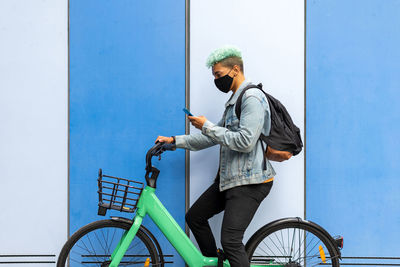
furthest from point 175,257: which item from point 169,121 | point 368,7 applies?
point 368,7

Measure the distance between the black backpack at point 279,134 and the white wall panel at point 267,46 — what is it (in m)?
0.65

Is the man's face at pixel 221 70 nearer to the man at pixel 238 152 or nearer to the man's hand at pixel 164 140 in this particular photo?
the man at pixel 238 152

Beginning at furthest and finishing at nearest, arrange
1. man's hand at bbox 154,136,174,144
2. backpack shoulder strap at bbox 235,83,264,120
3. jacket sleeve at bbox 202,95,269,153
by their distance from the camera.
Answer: man's hand at bbox 154,136,174,144 < backpack shoulder strap at bbox 235,83,264,120 < jacket sleeve at bbox 202,95,269,153

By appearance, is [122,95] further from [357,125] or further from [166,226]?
[357,125]

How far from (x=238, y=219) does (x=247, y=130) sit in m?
0.60

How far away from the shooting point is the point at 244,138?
211 centimetres

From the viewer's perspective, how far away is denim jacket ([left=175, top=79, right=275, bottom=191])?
212 centimetres

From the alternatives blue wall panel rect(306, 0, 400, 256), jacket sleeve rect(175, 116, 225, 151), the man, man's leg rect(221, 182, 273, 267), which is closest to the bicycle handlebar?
jacket sleeve rect(175, 116, 225, 151)

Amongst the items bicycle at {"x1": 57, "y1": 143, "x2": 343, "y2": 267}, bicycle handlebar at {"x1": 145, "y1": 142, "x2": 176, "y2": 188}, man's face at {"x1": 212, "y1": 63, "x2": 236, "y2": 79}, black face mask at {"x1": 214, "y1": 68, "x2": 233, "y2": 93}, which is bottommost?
bicycle at {"x1": 57, "y1": 143, "x2": 343, "y2": 267}

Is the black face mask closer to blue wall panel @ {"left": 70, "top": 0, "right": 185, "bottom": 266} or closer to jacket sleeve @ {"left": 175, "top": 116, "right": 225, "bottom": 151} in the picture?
jacket sleeve @ {"left": 175, "top": 116, "right": 225, "bottom": 151}

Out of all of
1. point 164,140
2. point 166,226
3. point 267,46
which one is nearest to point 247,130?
point 164,140

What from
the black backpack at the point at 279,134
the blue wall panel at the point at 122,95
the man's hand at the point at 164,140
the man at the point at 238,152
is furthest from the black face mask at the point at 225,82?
the blue wall panel at the point at 122,95
